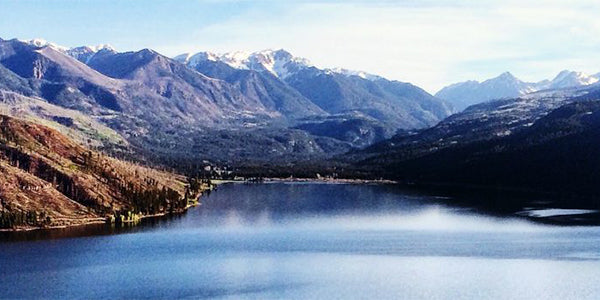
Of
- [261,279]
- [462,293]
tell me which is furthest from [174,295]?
[462,293]

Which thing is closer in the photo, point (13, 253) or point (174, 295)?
point (174, 295)

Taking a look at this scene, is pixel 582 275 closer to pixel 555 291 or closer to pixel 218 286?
pixel 555 291

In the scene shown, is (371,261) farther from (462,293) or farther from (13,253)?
(13,253)

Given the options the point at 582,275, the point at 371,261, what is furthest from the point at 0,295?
the point at 582,275

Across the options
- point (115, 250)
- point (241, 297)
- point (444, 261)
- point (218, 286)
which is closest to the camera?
point (241, 297)

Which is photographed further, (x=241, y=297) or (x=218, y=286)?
(x=218, y=286)

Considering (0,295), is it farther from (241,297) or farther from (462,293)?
(462,293)

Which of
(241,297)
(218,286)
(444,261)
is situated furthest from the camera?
(444,261)

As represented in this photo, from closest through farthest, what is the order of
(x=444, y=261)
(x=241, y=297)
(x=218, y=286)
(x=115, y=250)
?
(x=241, y=297) → (x=218, y=286) → (x=444, y=261) → (x=115, y=250)

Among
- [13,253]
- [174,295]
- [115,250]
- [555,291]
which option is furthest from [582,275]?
[13,253]

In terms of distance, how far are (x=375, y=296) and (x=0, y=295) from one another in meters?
59.9

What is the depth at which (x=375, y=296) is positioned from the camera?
452 feet

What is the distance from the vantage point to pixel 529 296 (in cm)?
13788

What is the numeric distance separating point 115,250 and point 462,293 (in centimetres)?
8110
